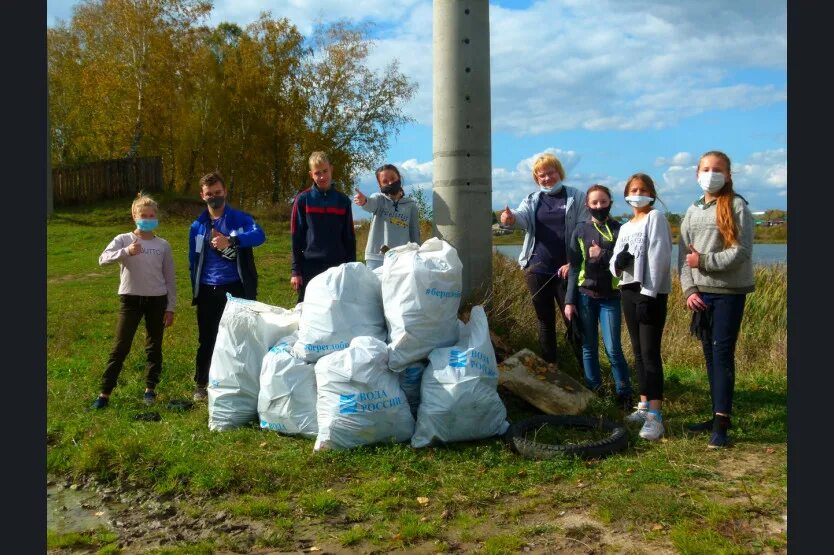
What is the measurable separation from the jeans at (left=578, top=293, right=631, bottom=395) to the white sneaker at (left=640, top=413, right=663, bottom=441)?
0.62 meters

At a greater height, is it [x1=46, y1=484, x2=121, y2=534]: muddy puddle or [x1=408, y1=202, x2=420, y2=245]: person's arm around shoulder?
[x1=408, y1=202, x2=420, y2=245]: person's arm around shoulder

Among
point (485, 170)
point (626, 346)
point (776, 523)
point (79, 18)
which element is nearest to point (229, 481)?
point (776, 523)

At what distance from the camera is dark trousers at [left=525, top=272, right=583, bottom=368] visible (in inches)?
222

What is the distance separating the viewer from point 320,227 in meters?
5.71

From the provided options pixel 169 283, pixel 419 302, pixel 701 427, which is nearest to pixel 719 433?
pixel 701 427

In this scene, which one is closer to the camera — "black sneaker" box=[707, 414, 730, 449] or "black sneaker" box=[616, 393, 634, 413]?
"black sneaker" box=[707, 414, 730, 449]

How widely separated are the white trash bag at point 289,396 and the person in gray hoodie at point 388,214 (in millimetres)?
1417

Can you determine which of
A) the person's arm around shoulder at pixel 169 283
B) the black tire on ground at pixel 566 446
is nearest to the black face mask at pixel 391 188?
the person's arm around shoulder at pixel 169 283

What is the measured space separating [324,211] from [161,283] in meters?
1.49

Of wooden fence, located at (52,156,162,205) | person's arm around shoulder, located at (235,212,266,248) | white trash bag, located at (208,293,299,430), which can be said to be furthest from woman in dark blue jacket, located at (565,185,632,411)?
wooden fence, located at (52,156,162,205)

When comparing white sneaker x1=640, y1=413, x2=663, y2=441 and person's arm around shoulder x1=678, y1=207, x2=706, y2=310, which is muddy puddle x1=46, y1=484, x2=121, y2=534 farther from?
person's arm around shoulder x1=678, y1=207, x2=706, y2=310

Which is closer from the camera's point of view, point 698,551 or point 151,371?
point 698,551

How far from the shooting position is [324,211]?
571 cm

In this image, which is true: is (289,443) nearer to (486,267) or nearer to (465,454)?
(465,454)
